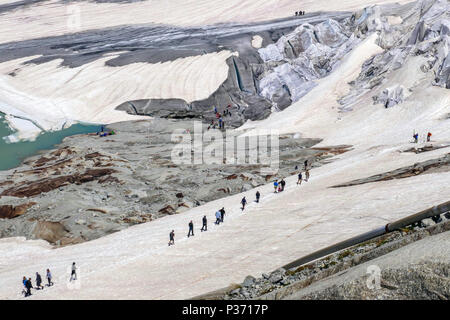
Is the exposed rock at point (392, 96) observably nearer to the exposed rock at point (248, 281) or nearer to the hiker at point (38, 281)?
the exposed rock at point (248, 281)

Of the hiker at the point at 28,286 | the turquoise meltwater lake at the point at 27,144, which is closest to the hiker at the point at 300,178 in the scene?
the hiker at the point at 28,286

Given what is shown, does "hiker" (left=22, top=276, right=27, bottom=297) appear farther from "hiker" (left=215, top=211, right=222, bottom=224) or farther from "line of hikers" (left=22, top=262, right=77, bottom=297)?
"hiker" (left=215, top=211, right=222, bottom=224)

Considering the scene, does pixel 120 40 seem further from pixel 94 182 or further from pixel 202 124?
pixel 94 182

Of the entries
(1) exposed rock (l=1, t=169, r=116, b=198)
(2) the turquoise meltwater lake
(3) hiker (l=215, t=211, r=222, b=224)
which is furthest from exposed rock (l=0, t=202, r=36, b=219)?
(3) hiker (l=215, t=211, r=222, b=224)

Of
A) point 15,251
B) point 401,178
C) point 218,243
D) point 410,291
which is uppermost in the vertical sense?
point 410,291

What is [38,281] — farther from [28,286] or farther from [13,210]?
[13,210]

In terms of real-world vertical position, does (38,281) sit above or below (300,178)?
below

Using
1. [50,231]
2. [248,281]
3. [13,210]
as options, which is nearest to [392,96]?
[50,231]

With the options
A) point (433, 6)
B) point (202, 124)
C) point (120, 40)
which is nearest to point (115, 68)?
point (120, 40)
